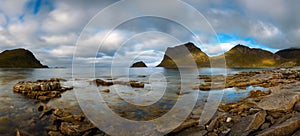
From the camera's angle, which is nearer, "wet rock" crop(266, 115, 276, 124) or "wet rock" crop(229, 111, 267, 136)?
"wet rock" crop(229, 111, 267, 136)

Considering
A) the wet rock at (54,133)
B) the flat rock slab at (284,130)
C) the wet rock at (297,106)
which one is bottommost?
the wet rock at (54,133)

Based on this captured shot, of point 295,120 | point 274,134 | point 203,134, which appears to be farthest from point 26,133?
point 295,120

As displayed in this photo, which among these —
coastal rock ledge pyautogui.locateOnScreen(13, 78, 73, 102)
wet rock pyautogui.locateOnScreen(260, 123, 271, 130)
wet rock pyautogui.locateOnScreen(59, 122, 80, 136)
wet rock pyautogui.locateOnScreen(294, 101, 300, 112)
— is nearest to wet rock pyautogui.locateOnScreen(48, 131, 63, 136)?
wet rock pyautogui.locateOnScreen(59, 122, 80, 136)

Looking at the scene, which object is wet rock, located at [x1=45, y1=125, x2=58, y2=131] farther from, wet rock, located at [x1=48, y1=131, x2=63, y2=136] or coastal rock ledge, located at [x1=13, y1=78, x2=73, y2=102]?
coastal rock ledge, located at [x1=13, y1=78, x2=73, y2=102]

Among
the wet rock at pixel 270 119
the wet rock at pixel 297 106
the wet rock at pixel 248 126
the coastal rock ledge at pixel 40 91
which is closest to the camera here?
the wet rock at pixel 248 126

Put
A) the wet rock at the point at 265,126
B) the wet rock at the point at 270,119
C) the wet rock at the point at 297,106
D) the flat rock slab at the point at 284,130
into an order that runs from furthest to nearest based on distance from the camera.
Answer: the wet rock at the point at 297,106
the wet rock at the point at 270,119
the wet rock at the point at 265,126
the flat rock slab at the point at 284,130

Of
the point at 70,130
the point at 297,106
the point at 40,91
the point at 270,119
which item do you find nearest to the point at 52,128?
the point at 70,130

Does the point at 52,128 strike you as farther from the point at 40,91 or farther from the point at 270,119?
the point at 40,91

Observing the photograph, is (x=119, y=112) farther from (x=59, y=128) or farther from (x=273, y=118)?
(x=273, y=118)

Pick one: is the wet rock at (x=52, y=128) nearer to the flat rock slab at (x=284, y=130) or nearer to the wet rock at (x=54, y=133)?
the wet rock at (x=54, y=133)

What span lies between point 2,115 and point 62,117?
17.0 ft

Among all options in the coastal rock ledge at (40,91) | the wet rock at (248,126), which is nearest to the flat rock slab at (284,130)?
the wet rock at (248,126)

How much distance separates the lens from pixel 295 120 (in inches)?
260

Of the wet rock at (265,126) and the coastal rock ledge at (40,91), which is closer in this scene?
the wet rock at (265,126)
